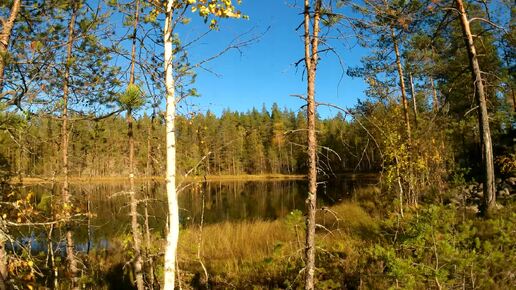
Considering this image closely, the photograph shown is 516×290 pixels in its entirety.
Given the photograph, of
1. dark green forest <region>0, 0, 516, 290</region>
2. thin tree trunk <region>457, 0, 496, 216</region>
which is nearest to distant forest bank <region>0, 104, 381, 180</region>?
dark green forest <region>0, 0, 516, 290</region>

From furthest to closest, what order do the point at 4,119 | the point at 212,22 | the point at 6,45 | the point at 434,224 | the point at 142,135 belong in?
the point at 142,135
the point at 434,224
the point at 6,45
the point at 212,22
the point at 4,119

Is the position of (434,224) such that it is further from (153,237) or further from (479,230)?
(153,237)

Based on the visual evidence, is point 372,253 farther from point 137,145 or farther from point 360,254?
point 137,145

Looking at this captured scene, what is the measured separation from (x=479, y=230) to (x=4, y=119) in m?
9.25

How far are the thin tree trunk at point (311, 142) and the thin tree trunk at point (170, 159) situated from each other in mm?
1698

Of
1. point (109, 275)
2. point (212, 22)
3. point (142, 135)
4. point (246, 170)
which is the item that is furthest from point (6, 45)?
point (246, 170)

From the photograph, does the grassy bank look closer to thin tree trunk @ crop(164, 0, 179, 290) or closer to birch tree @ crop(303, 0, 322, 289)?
birch tree @ crop(303, 0, 322, 289)

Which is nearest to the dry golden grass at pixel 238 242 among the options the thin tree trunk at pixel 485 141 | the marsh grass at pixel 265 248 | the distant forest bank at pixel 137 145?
the marsh grass at pixel 265 248

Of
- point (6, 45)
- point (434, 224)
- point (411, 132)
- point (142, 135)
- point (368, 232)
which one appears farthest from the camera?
point (411, 132)

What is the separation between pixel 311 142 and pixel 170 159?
1817 mm

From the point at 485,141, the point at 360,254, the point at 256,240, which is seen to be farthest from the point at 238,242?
the point at 485,141

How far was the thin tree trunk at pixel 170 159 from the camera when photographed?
4133 millimetres

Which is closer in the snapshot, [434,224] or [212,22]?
[212,22]

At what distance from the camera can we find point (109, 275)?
11273 mm
